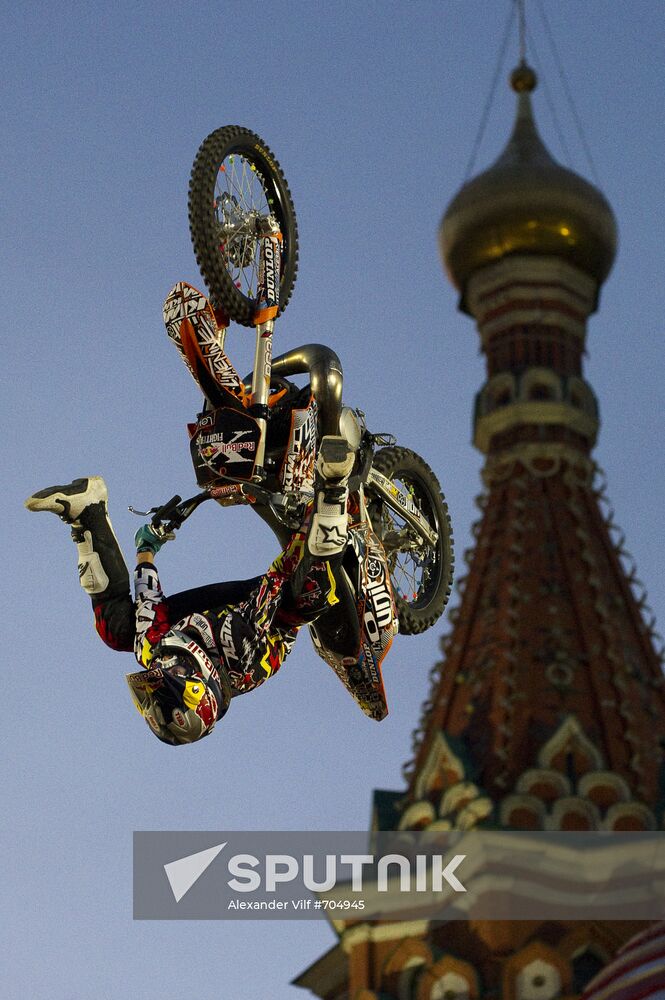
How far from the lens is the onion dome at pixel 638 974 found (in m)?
25.5

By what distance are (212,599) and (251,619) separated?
32 centimetres

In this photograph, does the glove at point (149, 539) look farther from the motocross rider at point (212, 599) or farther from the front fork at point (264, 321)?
the front fork at point (264, 321)

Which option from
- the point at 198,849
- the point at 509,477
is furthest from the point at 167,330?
the point at 509,477

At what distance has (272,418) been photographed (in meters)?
14.2

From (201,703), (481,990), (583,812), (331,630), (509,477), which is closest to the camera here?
(201,703)

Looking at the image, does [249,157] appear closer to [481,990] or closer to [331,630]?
[331,630]

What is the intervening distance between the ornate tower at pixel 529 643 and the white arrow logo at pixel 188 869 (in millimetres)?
29213

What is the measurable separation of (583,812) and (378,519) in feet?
108

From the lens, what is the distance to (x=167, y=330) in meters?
14.2

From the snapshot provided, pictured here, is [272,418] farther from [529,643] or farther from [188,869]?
[529,643]

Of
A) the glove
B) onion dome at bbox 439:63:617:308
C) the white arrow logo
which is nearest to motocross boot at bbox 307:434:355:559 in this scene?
the glove
